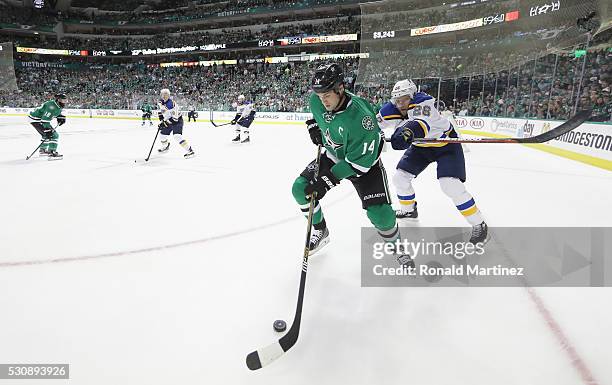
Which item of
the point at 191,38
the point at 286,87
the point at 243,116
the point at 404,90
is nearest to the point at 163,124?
the point at 243,116

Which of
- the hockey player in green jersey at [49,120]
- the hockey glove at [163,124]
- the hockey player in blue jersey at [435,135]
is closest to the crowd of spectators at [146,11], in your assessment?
the hockey glove at [163,124]

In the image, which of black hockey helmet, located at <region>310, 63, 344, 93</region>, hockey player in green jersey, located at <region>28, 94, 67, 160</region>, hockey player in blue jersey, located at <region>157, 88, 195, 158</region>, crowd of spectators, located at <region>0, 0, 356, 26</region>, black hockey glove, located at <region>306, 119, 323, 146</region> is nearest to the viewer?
black hockey helmet, located at <region>310, 63, 344, 93</region>

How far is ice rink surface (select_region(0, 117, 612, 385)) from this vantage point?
159cm

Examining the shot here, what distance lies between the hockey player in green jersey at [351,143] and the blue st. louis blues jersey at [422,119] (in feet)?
1.38

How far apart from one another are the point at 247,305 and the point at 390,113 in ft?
6.24

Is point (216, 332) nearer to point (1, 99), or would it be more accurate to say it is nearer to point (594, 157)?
point (594, 157)

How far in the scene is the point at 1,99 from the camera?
2045cm

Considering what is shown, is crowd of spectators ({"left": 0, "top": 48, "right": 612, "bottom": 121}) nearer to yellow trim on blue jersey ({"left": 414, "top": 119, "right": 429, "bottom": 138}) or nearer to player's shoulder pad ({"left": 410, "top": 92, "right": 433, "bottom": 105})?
player's shoulder pad ({"left": 410, "top": 92, "right": 433, "bottom": 105})

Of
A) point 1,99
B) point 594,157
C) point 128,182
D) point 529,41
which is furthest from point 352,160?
point 1,99

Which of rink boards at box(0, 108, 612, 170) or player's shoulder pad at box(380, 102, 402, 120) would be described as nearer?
player's shoulder pad at box(380, 102, 402, 120)

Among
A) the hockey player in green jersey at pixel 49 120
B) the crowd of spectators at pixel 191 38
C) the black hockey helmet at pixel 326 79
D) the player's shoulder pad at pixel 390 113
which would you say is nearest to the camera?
the black hockey helmet at pixel 326 79

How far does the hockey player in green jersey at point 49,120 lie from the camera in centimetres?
687

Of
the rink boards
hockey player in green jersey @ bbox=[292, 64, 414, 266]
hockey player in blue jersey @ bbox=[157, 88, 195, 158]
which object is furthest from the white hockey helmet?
hockey player in blue jersey @ bbox=[157, 88, 195, 158]

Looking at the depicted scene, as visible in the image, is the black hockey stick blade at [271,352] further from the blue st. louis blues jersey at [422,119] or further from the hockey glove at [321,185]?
the blue st. louis blues jersey at [422,119]
